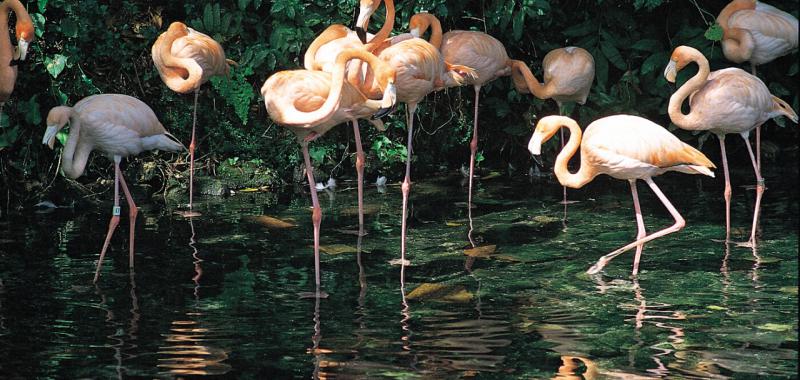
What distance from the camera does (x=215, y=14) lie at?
8.04 metres

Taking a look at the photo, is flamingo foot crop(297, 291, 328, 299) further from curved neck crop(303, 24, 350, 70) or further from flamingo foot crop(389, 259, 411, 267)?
curved neck crop(303, 24, 350, 70)

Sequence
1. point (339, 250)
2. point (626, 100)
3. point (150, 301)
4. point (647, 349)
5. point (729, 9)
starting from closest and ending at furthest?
point (647, 349) < point (150, 301) < point (339, 250) < point (729, 9) < point (626, 100)

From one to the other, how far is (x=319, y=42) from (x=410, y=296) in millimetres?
2157

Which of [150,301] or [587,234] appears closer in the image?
[150,301]

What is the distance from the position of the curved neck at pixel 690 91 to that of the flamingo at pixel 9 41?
150 inches

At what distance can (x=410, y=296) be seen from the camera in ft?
17.0

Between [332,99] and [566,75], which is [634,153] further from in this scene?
[566,75]

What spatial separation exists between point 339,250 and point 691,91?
216 centimetres

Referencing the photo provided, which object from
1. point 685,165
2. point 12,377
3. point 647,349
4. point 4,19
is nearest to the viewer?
point 12,377

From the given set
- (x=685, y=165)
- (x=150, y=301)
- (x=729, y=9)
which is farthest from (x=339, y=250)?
(x=729, y=9)

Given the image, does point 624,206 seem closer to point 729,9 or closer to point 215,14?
point 729,9

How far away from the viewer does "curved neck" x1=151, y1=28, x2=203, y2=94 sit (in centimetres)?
711

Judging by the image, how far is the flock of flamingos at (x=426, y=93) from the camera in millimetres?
5621

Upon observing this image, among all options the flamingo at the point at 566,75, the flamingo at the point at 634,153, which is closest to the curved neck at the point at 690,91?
the flamingo at the point at 634,153
